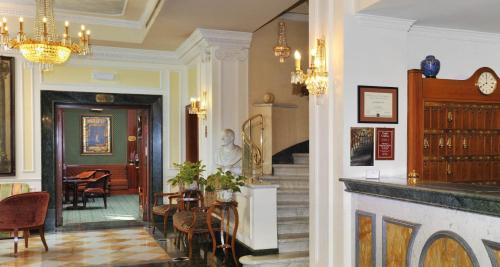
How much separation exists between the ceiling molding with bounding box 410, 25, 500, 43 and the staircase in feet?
9.21

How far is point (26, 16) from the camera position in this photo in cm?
653

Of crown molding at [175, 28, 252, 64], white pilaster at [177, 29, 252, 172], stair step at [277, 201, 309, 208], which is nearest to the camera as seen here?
stair step at [277, 201, 309, 208]

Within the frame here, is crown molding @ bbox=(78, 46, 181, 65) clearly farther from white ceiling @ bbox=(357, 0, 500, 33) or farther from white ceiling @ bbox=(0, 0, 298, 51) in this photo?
white ceiling @ bbox=(357, 0, 500, 33)

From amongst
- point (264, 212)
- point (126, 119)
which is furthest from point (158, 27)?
point (126, 119)

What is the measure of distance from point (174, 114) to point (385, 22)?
5.41m

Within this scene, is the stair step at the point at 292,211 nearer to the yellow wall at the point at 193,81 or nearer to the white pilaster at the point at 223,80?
the white pilaster at the point at 223,80

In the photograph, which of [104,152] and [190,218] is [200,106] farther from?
[104,152]

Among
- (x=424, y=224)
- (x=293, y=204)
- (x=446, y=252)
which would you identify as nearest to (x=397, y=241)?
(x=424, y=224)

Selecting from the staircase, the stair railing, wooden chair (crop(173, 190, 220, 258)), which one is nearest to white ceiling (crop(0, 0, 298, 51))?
→ the stair railing

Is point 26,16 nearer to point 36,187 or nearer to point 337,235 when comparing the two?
point 36,187

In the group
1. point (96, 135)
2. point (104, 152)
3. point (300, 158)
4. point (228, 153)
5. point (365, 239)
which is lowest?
point (365, 239)

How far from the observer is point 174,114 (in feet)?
27.9

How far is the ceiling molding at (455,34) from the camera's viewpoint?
4.33 metres

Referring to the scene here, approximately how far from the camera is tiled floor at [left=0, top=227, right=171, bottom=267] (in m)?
5.64
